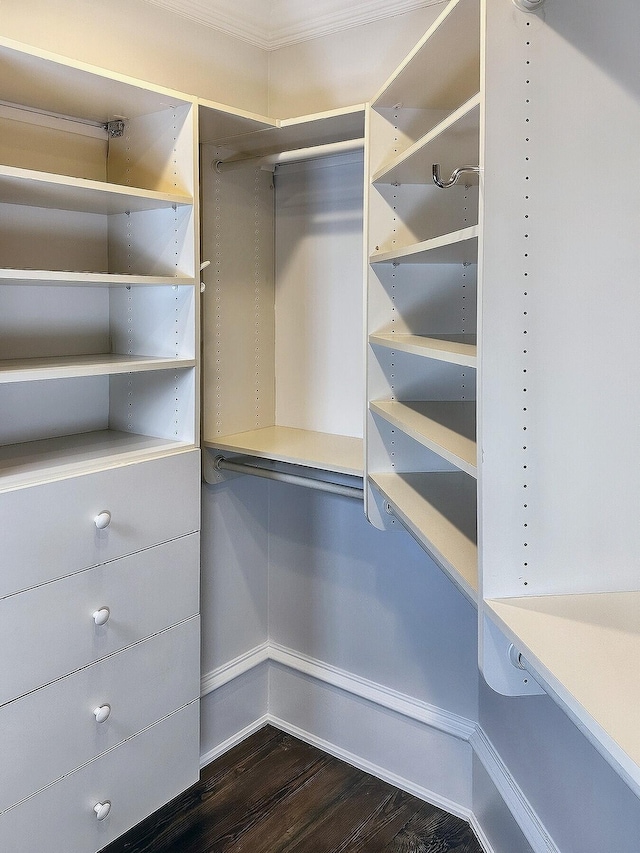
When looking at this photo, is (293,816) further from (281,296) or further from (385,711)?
(281,296)

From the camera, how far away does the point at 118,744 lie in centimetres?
186

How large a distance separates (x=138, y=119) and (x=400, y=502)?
1324 mm

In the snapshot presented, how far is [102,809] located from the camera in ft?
5.92

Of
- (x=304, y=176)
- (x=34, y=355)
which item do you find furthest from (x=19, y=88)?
(x=304, y=176)

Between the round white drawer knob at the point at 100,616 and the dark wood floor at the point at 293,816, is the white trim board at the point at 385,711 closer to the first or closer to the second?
the dark wood floor at the point at 293,816

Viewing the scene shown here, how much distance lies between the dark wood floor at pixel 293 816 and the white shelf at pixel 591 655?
138 cm

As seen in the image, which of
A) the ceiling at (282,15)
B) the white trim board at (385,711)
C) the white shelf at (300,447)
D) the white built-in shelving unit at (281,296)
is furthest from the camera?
the white built-in shelving unit at (281,296)

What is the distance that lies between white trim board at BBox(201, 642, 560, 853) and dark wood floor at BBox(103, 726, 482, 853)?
0.03 m

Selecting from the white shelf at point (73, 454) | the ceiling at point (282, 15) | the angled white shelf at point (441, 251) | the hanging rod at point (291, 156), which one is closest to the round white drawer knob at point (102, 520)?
the white shelf at point (73, 454)

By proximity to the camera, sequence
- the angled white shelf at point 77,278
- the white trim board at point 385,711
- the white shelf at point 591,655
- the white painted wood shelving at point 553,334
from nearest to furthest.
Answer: the white shelf at point 591,655 → the white painted wood shelving at point 553,334 → the angled white shelf at point 77,278 → the white trim board at point 385,711

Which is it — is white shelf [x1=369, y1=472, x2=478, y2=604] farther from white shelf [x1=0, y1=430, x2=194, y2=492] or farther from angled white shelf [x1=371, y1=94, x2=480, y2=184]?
angled white shelf [x1=371, y1=94, x2=480, y2=184]

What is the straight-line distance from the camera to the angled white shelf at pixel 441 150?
1174mm

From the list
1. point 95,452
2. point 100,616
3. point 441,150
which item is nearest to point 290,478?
point 95,452

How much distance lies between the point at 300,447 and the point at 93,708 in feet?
3.06
